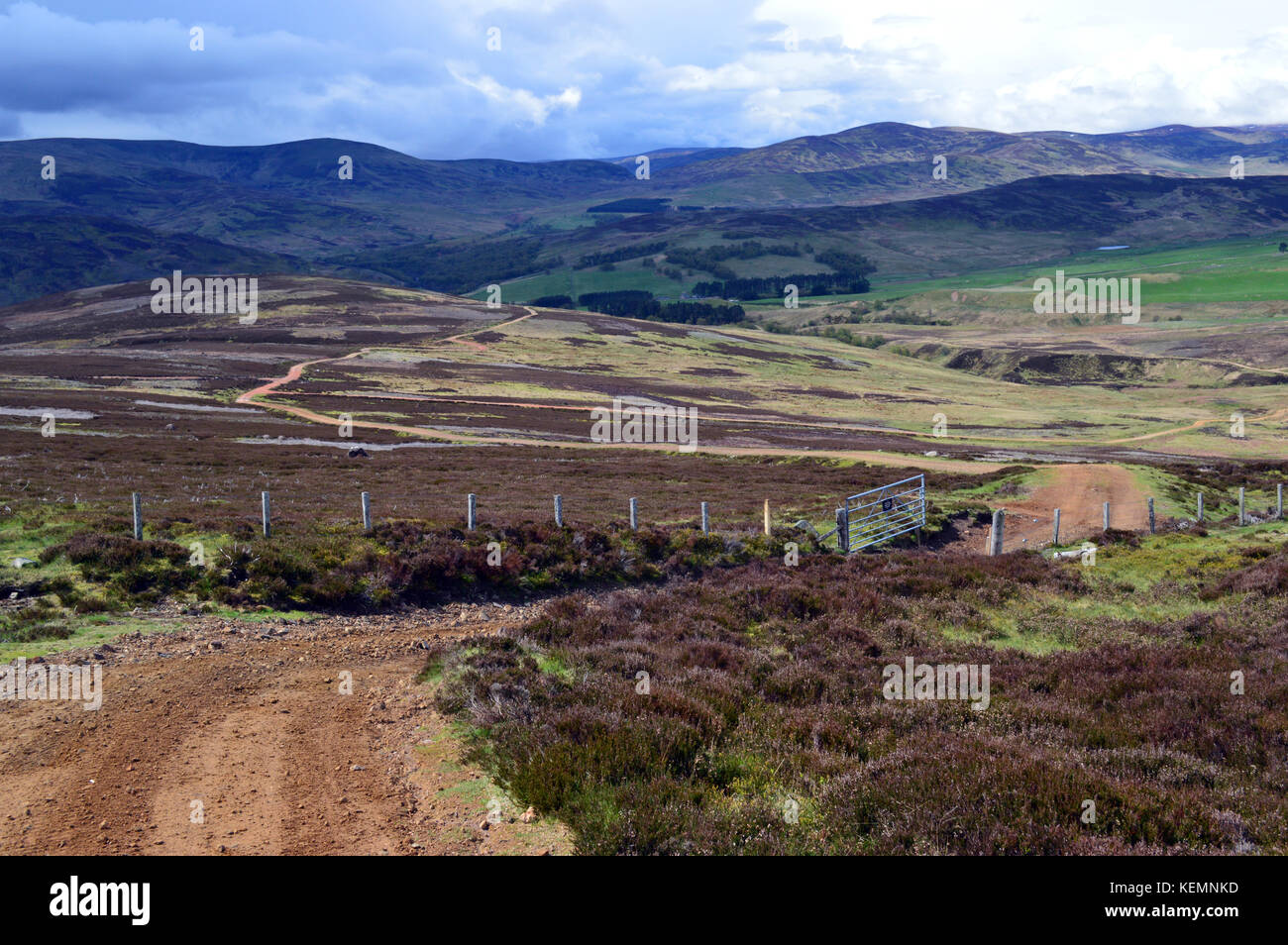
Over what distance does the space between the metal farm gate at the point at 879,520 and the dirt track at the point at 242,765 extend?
14.7 meters

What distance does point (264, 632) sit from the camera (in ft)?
43.7

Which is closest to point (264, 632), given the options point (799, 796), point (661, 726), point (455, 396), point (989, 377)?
point (661, 726)

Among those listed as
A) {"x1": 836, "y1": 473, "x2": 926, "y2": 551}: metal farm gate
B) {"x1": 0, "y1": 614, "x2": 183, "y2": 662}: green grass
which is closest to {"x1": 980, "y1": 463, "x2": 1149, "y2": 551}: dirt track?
{"x1": 836, "y1": 473, "x2": 926, "y2": 551}: metal farm gate

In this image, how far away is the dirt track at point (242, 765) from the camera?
684 cm

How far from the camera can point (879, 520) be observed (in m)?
27.8

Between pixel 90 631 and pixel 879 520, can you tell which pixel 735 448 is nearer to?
pixel 879 520

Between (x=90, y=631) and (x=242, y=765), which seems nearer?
(x=242, y=765)

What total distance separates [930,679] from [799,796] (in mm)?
4474

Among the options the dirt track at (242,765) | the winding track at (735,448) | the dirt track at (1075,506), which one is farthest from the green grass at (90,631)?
the winding track at (735,448)

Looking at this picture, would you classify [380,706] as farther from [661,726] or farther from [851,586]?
[851,586]

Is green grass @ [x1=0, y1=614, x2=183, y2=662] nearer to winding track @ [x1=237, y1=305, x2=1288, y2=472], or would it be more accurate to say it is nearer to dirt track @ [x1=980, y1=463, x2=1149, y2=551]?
dirt track @ [x1=980, y1=463, x2=1149, y2=551]

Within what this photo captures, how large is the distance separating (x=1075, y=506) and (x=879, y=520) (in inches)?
463

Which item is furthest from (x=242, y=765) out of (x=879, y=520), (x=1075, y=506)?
(x=1075, y=506)
